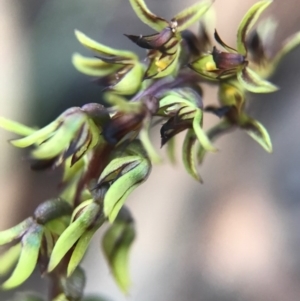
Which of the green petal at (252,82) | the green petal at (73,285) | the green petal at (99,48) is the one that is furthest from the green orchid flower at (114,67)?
the green petal at (73,285)

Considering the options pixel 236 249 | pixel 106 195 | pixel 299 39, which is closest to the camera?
pixel 106 195

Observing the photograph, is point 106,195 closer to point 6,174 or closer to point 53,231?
point 53,231

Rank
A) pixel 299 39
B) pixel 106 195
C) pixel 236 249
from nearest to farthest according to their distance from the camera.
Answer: pixel 106 195, pixel 299 39, pixel 236 249

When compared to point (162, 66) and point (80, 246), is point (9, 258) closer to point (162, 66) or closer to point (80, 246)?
point (80, 246)

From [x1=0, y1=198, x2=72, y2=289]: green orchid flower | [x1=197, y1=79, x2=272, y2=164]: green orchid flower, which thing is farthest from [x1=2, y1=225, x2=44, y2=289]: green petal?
[x1=197, y1=79, x2=272, y2=164]: green orchid flower

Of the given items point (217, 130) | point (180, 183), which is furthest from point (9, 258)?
point (180, 183)

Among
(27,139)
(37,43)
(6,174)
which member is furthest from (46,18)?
(27,139)
